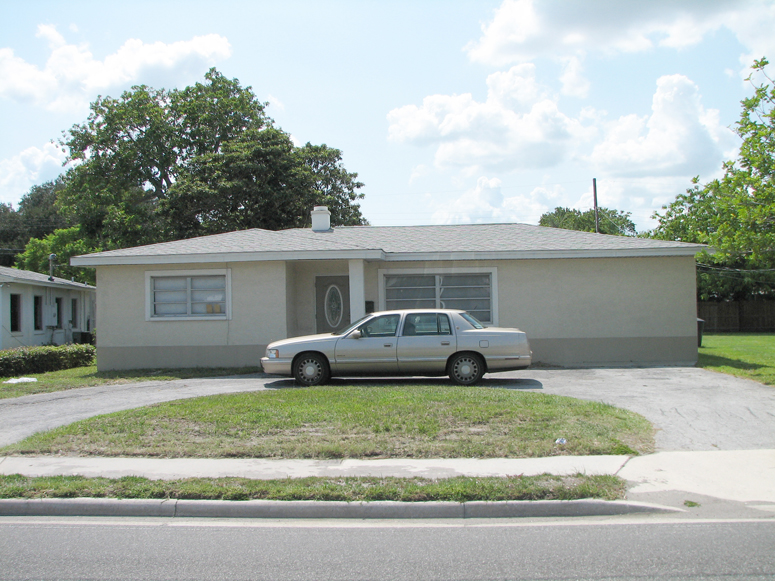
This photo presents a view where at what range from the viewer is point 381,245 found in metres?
16.5

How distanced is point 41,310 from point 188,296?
1239 centimetres

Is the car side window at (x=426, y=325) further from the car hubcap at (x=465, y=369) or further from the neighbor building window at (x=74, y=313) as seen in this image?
the neighbor building window at (x=74, y=313)

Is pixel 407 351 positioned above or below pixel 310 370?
above

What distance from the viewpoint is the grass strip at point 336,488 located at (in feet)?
18.7

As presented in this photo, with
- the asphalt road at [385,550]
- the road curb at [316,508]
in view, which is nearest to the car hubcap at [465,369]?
the road curb at [316,508]

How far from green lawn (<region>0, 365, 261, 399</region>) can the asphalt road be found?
27.2 feet

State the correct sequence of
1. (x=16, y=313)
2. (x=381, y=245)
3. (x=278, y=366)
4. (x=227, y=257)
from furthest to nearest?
(x=16, y=313)
(x=381, y=245)
(x=227, y=257)
(x=278, y=366)

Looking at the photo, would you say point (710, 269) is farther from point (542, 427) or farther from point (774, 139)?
point (542, 427)

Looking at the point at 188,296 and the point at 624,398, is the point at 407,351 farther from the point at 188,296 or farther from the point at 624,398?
the point at 188,296

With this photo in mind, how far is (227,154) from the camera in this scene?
3042 cm

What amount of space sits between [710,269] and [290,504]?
36.2 metres

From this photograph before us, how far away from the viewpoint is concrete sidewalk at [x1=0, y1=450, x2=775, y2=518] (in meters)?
5.53

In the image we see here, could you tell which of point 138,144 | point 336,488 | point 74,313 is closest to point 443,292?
point 336,488

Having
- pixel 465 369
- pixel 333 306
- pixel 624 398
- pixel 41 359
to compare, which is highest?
pixel 333 306
